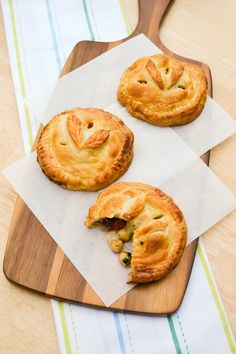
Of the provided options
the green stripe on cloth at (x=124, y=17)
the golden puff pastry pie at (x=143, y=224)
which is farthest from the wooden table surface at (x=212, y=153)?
the golden puff pastry pie at (x=143, y=224)

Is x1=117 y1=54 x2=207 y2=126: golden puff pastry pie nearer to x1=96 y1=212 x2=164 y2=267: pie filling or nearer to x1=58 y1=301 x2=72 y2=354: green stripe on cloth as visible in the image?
x1=96 y1=212 x2=164 y2=267: pie filling

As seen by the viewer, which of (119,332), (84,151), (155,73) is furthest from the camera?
(155,73)

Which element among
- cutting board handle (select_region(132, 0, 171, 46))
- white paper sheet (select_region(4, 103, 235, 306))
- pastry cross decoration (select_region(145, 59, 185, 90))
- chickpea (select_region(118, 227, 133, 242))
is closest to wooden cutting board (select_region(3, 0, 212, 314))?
white paper sheet (select_region(4, 103, 235, 306))

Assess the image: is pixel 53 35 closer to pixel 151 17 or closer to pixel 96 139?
pixel 151 17

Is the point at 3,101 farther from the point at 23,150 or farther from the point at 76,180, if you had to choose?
Answer: the point at 76,180

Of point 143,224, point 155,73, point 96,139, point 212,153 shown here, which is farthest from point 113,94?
point 143,224

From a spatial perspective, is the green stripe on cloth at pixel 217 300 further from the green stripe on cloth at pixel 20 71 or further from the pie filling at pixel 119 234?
Answer: the green stripe on cloth at pixel 20 71
